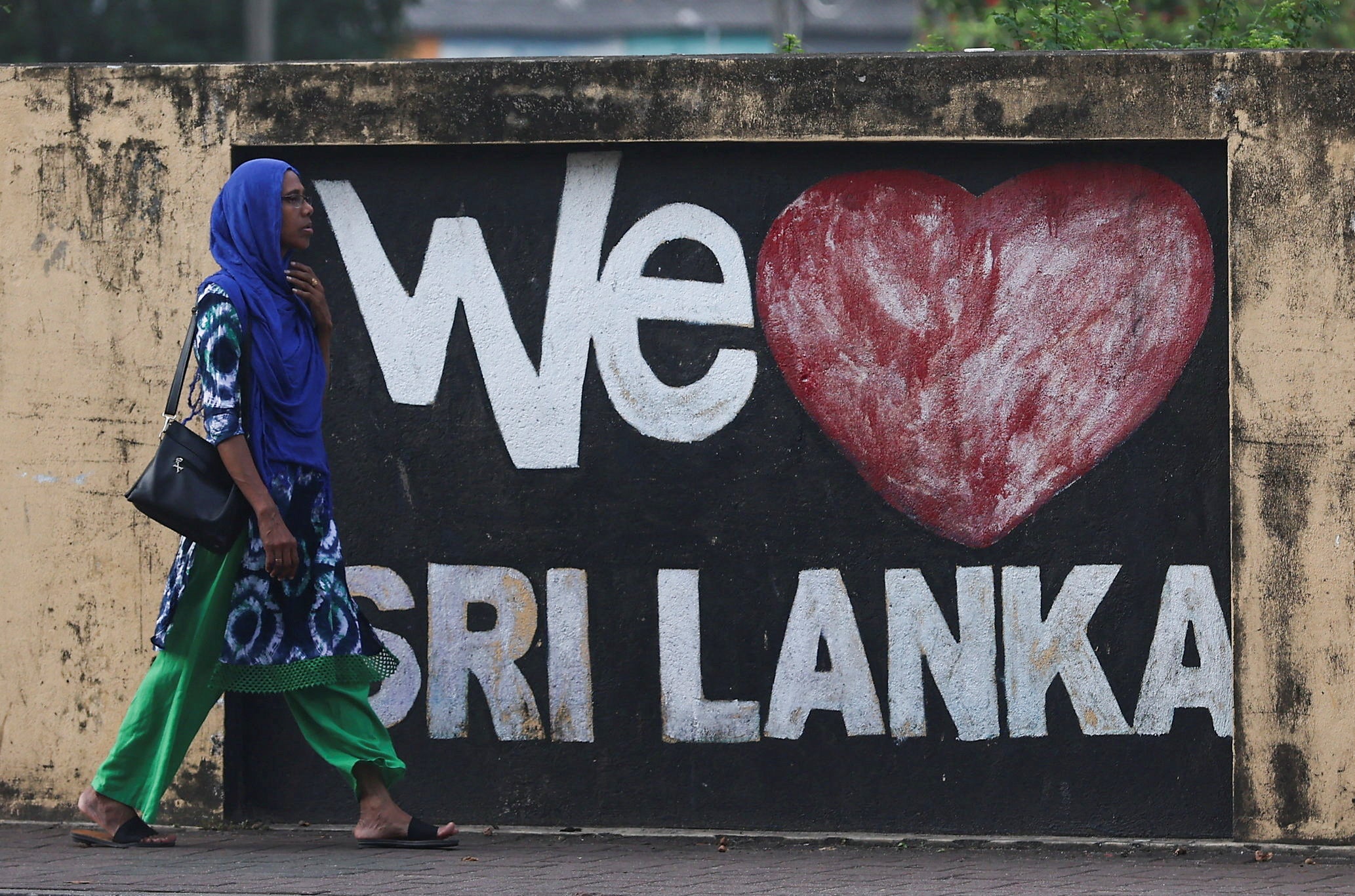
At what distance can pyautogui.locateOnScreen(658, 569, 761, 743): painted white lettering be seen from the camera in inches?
226

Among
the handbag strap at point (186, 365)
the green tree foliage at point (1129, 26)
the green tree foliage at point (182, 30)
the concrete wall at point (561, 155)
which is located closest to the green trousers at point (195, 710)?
the handbag strap at point (186, 365)

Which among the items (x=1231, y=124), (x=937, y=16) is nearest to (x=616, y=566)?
(x=1231, y=124)

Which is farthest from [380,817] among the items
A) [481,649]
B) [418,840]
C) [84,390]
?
[84,390]

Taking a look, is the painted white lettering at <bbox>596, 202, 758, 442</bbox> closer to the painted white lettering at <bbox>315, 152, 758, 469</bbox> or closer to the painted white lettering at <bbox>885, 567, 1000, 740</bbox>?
the painted white lettering at <bbox>315, 152, 758, 469</bbox>

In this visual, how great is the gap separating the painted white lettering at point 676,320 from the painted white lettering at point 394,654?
0.94 m

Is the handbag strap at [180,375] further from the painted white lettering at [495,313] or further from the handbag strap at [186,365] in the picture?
the painted white lettering at [495,313]

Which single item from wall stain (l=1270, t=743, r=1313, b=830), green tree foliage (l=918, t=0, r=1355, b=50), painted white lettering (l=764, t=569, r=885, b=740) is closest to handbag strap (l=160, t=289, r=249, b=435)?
painted white lettering (l=764, t=569, r=885, b=740)

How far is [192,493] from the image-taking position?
4953 mm

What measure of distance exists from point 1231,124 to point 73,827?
4.25m

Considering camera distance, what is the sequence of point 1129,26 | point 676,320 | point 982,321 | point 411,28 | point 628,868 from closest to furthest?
point 628,868 < point 982,321 < point 676,320 < point 1129,26 < point 411,28

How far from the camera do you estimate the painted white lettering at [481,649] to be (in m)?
5.81

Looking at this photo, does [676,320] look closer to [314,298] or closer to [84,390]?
[314,298]

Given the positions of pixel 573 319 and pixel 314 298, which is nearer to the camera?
pixel 314 298

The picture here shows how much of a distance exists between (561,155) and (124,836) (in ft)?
8.18
